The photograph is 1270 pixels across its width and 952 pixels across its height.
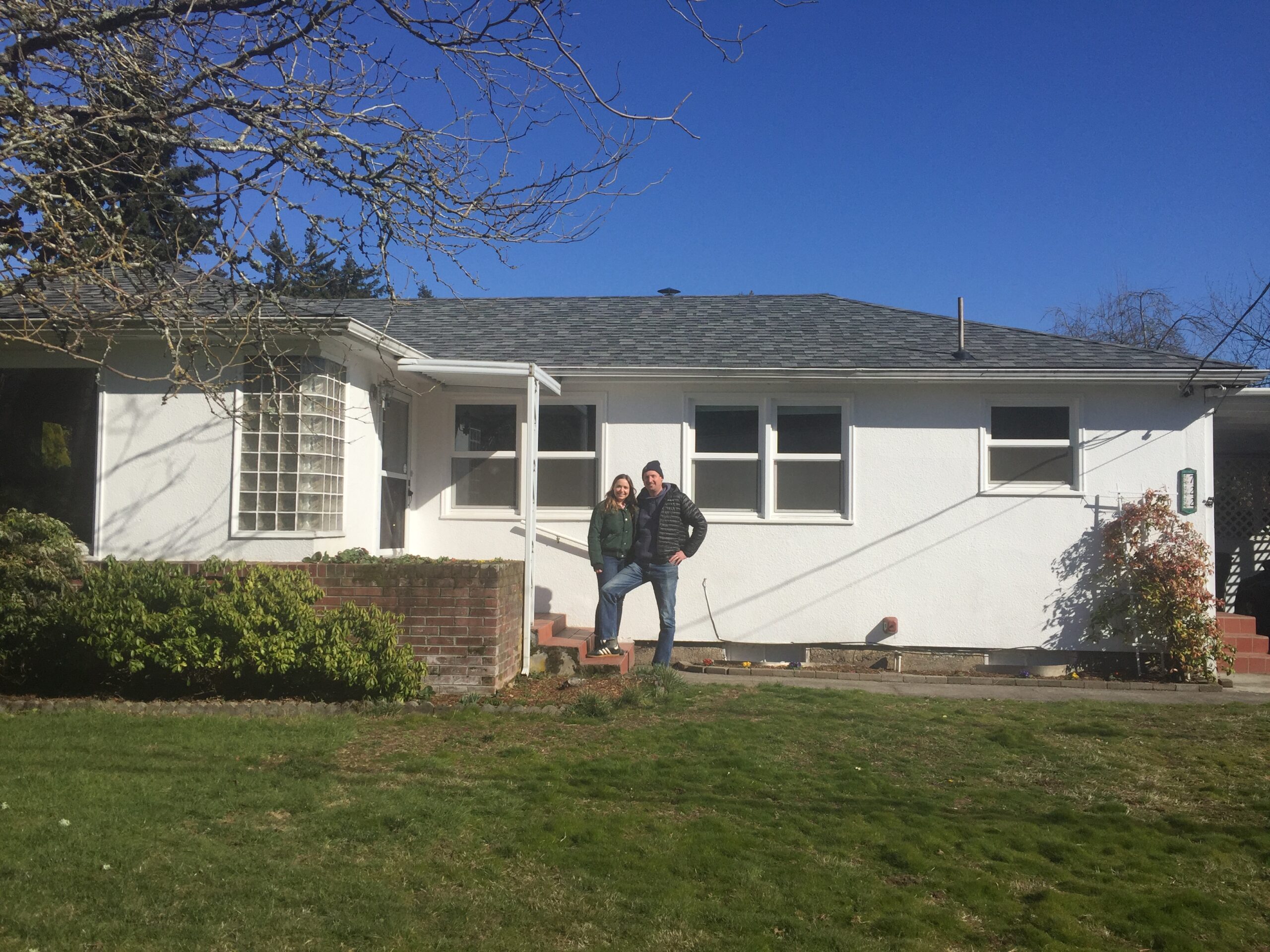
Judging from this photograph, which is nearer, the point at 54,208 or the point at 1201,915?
the point at 1201,915

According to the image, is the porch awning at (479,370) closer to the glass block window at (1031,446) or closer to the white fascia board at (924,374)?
the white fascia board at (924,374)

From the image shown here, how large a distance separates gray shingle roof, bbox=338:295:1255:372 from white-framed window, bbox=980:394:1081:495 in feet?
1.45

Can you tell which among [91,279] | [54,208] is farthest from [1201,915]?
[54,208]

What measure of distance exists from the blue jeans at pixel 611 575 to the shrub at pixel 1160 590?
4.83m

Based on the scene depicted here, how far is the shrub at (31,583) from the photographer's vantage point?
782 centimetres

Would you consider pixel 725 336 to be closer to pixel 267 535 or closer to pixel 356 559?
pixel 356 559

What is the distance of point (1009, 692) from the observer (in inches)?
379

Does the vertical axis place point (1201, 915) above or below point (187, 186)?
below

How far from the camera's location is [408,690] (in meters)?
7.98

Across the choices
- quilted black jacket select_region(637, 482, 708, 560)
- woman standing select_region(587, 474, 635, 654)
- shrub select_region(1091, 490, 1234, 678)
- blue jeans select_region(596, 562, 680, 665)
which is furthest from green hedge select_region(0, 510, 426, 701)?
shrub select_region(1091, 490, 1234, 678)

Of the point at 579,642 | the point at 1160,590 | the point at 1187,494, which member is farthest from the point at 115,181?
the point at 1187,494

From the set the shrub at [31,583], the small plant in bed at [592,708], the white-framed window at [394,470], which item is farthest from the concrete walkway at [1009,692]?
the shrub at [31,583]

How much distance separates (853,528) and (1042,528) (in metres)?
1.92

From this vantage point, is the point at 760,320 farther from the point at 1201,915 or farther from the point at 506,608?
the point at 1201,915
